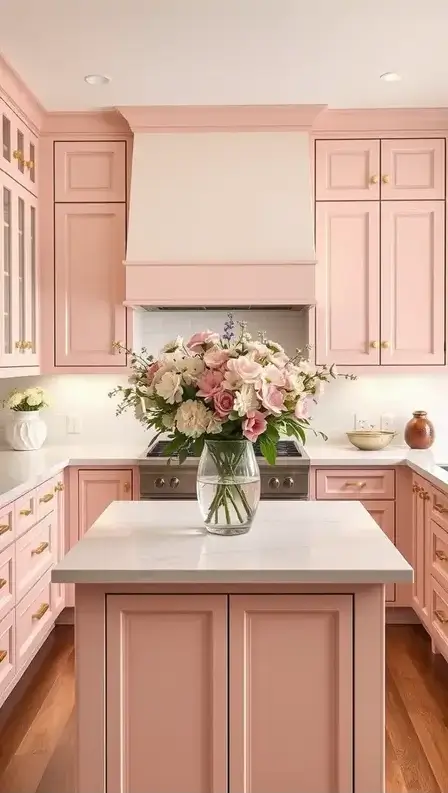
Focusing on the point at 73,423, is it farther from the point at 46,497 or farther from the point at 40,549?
the point at 40,549

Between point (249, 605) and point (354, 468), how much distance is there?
7.05 ft

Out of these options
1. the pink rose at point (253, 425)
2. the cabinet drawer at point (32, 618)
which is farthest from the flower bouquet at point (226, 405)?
the cabinet drawer at point (32, 618)

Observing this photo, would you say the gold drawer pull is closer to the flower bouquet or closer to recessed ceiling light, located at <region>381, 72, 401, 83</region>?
the flower bouquet

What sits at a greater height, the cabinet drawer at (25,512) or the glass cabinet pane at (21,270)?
the glass cabinet pane at (21,270)

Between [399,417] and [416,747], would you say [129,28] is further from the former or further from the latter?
[416,747]

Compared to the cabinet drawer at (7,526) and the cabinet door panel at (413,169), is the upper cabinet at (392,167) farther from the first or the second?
the cabinet drawer at (7,526)

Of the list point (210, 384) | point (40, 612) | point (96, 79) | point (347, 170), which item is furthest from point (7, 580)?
point (347, 170)

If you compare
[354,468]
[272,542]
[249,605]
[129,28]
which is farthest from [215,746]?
[129,28]

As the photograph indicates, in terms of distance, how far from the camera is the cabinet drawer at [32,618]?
322 centimetres

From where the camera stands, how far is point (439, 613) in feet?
11.4

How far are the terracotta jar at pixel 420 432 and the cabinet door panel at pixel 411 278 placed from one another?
1.18 ft

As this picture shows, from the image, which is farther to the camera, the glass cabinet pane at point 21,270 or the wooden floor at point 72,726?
the glass cabinet pane at point 21,270

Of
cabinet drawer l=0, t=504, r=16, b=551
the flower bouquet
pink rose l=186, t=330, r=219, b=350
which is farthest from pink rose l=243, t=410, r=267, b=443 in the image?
cabinet drawer l=0, t=504, r=16, b=551

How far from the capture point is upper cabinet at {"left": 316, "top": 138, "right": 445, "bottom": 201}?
414 cm
